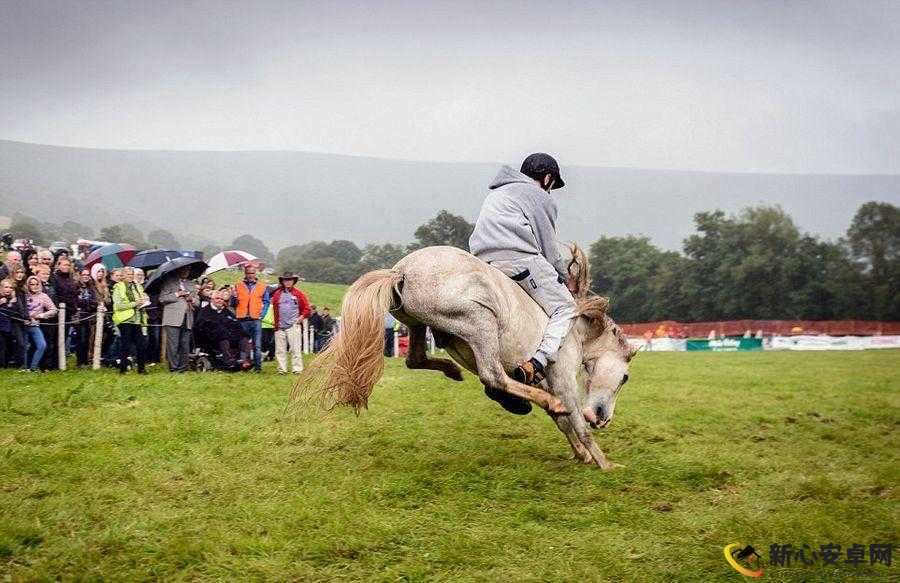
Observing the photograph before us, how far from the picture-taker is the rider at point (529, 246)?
300 inches

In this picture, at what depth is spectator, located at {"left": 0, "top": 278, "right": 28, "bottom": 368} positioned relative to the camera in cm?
1404

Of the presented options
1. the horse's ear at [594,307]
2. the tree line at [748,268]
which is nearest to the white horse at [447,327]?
the horse's ear at [594,307]

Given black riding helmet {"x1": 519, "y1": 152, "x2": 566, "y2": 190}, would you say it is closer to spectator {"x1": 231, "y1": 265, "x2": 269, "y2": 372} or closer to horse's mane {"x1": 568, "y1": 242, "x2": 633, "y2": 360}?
horse's mane {"x1": 568, "y1": 242, "x2": 633, "y2": 360}

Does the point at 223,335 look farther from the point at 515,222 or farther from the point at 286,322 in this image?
the point at 515,222

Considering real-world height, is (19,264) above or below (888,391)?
above

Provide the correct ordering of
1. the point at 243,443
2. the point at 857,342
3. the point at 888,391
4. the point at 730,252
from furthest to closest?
the point at 730,252, the point at 857,342, the point at 888,391, the point at 243,443

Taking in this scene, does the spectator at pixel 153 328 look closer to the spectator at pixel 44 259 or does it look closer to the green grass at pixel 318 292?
the spectator at pixel 44 259

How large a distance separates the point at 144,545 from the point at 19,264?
11671 millimetres

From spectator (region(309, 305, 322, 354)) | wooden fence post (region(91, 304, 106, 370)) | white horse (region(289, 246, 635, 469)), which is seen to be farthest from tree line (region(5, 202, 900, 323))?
white horse (region(289, 246, 635, 469))

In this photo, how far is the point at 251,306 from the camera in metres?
16.6

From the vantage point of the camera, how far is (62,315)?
46.7 ft

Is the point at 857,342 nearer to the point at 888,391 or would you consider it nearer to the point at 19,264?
the point at 888,391

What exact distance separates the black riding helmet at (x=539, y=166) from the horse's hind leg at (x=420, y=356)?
2.04 meters

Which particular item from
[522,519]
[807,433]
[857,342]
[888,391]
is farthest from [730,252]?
[522,519]
